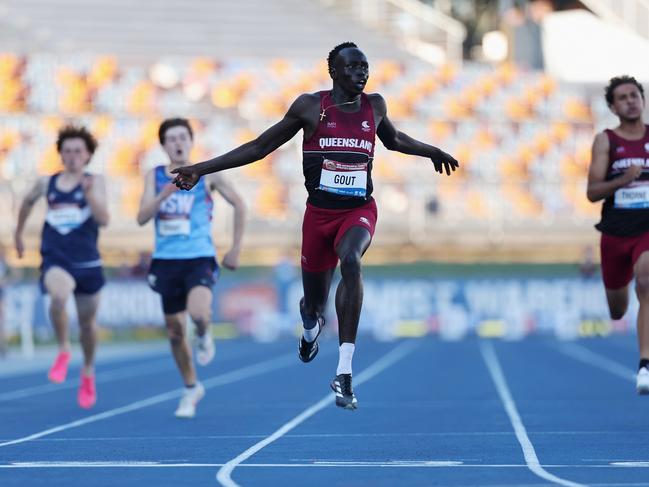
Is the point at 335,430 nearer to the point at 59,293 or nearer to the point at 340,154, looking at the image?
the point at 340,154

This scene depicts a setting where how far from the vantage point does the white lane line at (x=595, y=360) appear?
52.2 ft

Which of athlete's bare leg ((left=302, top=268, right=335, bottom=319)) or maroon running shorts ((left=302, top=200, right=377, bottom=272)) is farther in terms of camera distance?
athlete's bare leg ((left=302, top=268, right=335, bottom=319))

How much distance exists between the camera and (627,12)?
142 feet

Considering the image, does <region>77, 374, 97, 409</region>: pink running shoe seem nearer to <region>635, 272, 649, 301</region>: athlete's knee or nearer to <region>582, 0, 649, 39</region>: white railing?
<region>635, 272, 649, 301</region>: athlete's knee

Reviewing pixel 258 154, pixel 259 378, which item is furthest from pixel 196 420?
pixel 259 378

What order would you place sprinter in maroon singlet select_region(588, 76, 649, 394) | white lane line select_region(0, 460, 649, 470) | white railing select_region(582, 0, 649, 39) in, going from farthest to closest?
white railing select_region(582, 0, 649, 39), sprinter in maroon singlet select_region(588, 76, 649, 394), white lane line select_region(0, 460, 649, 470)

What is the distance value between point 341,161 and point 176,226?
100 inches

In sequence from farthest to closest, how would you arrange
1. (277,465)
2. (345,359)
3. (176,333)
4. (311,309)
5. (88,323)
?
(88,323) < (176,333) < (311,309) < (345,359) < (277,465)

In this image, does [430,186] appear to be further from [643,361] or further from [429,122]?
[643,361]

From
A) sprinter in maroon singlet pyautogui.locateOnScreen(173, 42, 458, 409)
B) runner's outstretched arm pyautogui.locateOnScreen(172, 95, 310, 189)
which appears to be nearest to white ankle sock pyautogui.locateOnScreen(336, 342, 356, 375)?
sprinter in maroon singlet pyautogui.locateOnScreen(173, 42, 458, 409)

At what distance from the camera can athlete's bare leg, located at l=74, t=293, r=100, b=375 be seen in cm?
1062

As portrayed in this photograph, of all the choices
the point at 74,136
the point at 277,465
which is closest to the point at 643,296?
the point at 277,465

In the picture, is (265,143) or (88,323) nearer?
(265,143)

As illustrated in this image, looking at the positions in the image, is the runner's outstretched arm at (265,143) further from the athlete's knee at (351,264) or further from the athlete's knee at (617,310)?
the athlete's knee at (617,310)
